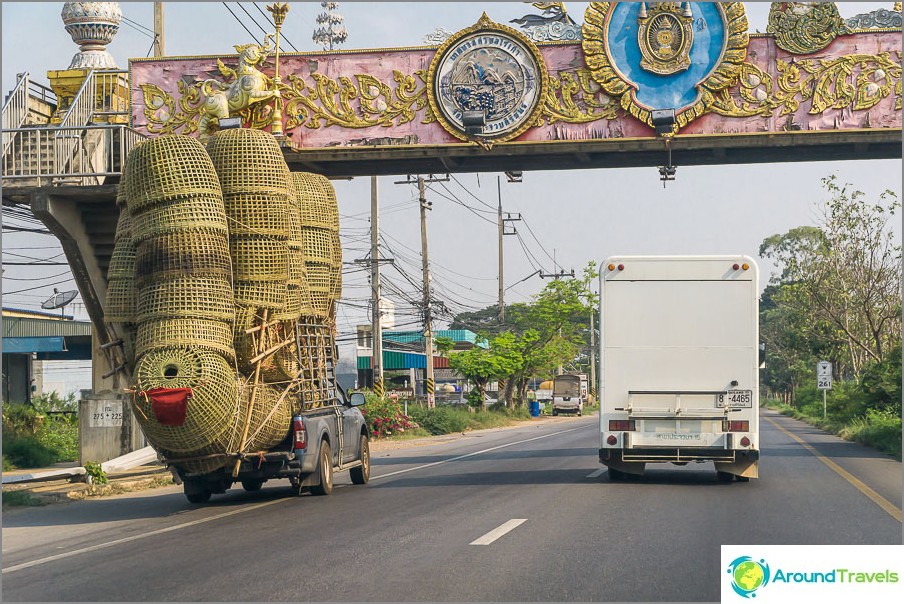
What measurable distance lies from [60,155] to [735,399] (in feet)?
48.0

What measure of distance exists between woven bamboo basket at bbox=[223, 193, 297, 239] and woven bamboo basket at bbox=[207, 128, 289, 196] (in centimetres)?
10

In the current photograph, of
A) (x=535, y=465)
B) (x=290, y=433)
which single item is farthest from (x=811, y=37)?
(x=290, y=433)

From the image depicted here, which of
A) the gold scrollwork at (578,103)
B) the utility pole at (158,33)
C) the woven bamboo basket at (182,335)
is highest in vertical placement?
the utility pole at (158,33)

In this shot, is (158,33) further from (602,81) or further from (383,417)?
(383,417)

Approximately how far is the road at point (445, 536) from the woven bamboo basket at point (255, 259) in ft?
10.7

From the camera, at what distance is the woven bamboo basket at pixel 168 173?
15117mm

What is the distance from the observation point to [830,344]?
5678 centimetres

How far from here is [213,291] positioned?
15.1 metres

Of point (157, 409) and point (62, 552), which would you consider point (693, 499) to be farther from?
point (62, 552)

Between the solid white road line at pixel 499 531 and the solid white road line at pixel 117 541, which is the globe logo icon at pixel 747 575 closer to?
the solid white road line at pixel 499 531

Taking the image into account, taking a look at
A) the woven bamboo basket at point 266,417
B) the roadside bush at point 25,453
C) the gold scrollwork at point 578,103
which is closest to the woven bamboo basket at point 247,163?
the woven bamboo basket at point 266,417

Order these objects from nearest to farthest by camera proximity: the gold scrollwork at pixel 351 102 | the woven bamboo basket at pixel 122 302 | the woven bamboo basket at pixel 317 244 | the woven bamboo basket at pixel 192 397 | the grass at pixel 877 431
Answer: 1. the woven bamboo basket at pixel 192 397
2. the woven bamboo basket at pixel 122 302
3. the woven bamboo basket at pixel 317 244
4. the gold scrollwork at pixel 351 102
5. the grass at pixel 877 431

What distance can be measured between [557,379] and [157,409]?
7309cm

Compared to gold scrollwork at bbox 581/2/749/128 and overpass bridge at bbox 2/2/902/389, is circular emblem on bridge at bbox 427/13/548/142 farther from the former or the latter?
gold scrollwork at bbox 581/2/749/128
